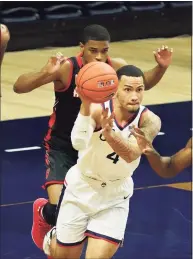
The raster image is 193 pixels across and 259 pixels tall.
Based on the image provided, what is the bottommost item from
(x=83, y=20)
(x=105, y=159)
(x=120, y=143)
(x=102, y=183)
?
(x=83, y=20)

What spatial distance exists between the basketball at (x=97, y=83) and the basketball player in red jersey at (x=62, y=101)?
0.81 meters

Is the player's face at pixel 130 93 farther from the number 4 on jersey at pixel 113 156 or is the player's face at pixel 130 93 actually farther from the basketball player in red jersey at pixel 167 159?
the basketball player in red jersey at pixel 167 159

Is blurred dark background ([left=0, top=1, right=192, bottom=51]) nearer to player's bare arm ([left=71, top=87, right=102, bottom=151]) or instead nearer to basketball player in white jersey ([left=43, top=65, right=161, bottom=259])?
basketball player in white jersey ([left=43, top=65, right=161, bottom=259])

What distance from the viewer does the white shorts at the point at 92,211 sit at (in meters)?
6.43

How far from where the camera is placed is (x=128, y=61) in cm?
1619

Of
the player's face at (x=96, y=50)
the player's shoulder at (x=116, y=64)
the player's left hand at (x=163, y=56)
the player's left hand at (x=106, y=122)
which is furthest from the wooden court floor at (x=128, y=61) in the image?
the player's left hand at (x=106, y=122)

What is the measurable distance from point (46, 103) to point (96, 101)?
7.40m

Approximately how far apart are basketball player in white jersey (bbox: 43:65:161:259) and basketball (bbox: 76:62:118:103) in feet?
0.44

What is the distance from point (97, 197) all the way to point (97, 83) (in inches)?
37.0

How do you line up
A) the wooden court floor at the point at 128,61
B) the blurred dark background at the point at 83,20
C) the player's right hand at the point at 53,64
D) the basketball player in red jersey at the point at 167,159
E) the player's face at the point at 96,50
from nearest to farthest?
the basketball player in red jersey at the point at 167,159 < the player's right hand at the point at 53,64 < the player's face at the point at 96,50 < the wooden court floor at the point at 128,61 < the blurred dark background at the point at 83,20

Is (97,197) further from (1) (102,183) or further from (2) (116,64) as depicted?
(2) (116,64)

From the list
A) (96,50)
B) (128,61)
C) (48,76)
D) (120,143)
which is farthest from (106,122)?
(128,61)

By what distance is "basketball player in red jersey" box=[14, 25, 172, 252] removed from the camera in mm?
7055

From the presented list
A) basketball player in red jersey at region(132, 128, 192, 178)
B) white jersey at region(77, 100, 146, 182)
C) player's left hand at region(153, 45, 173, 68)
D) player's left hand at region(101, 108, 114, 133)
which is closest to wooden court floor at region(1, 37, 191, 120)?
player's left hand at region(153, 45, 173, 68)
